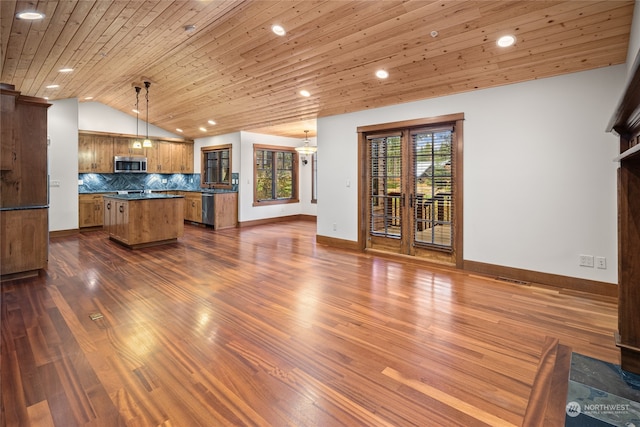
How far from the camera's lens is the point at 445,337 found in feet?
8.75

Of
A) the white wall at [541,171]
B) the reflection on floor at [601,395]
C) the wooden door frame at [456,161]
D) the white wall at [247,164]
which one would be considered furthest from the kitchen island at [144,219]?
the reflection on floor at [601,395]

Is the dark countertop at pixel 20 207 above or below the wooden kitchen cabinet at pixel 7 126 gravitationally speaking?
below

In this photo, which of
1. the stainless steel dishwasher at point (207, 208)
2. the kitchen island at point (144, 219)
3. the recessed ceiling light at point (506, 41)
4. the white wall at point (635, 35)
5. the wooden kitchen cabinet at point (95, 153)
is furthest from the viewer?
the stainless steel dishwasher at point (207, 208)

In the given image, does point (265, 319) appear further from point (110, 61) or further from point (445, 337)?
point (110, 61)

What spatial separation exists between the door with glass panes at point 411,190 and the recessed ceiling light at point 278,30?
2446 mm

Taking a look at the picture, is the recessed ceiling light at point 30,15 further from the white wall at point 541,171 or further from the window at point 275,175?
the window at point 275,175

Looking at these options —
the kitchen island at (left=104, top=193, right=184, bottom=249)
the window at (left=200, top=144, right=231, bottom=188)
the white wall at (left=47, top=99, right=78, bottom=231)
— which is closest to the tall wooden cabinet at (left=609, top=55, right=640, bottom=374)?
the kitchen island at (left=104, top=193, right=184, bottom=249)

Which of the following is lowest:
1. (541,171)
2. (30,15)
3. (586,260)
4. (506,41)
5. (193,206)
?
(586,260)

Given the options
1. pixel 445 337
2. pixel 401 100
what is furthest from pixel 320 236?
pixel 445 337

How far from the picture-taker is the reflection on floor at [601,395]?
1753 mm

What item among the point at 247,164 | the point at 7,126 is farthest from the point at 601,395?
the point at 247,164

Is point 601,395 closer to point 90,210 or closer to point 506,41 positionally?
point 506,41

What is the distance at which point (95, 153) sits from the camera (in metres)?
8.32

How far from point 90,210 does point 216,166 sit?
3366 mm
